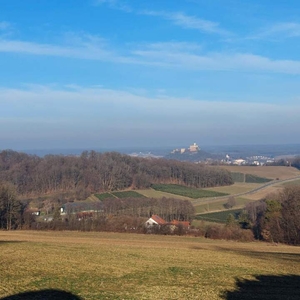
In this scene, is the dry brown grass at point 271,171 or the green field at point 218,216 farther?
the dry brown grass at point 271,171

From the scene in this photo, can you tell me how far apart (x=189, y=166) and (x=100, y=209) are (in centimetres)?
4570

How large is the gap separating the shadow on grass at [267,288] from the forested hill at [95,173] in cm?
6792

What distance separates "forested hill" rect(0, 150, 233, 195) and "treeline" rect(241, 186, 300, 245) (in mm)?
43616

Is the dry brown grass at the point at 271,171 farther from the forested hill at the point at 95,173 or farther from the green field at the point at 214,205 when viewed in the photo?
the green field at the point at 214,205

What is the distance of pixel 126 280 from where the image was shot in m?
14.6

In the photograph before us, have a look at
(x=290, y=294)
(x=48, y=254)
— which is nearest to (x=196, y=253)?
(x=48, y=254)

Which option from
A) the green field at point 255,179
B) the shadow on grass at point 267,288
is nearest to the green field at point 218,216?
the green field at point 255,179

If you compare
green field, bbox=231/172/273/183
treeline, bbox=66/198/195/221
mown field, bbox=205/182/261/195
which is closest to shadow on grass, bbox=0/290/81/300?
treeline, bbox=66/198/195/221

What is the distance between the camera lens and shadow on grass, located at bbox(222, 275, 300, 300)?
12.9 meters

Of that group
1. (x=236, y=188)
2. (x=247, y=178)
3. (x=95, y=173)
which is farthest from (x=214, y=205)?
(x=247, y=178)

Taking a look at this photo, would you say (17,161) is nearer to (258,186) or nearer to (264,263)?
(258,186)

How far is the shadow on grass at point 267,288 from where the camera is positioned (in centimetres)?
1293

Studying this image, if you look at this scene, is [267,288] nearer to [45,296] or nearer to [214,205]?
[45,296]

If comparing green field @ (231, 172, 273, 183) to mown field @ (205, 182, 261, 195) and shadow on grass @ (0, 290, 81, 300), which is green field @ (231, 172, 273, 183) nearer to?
mown field @ (205, 182, 261, 195)
